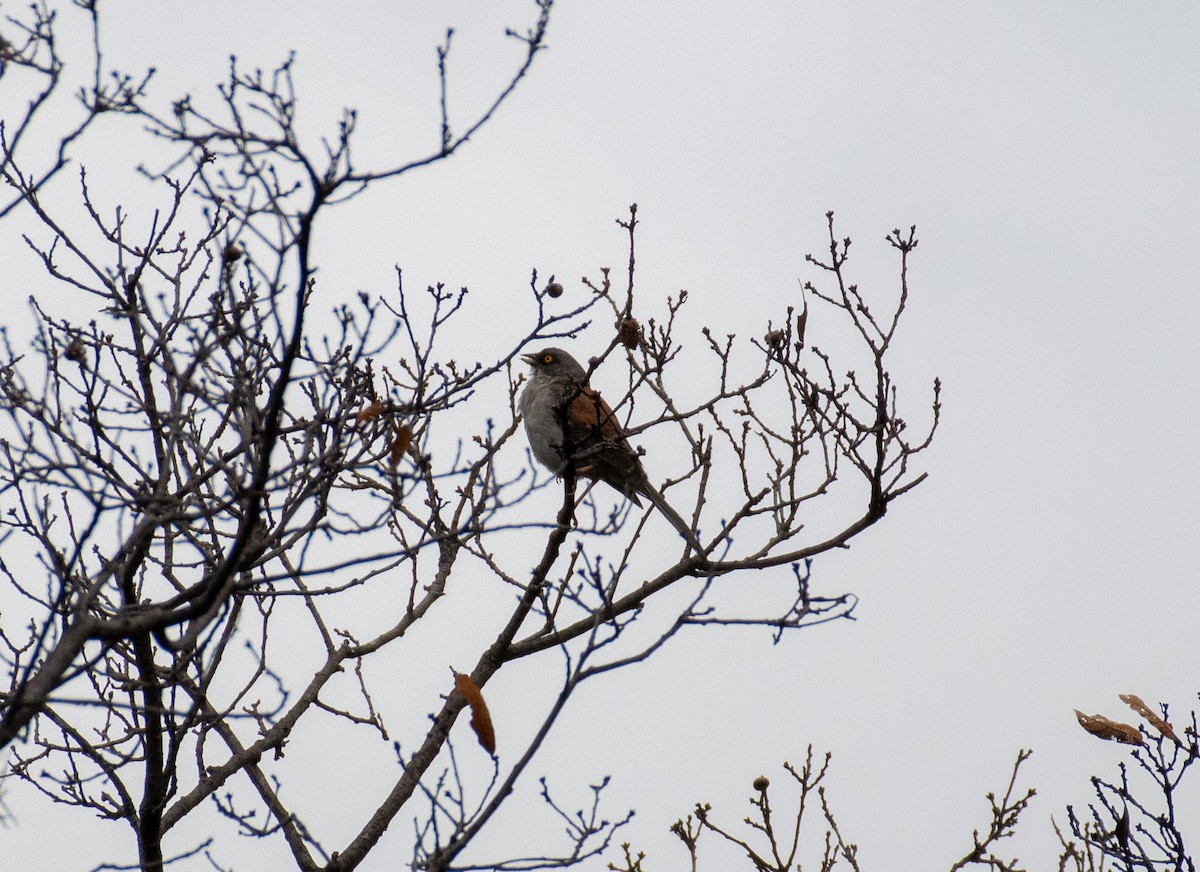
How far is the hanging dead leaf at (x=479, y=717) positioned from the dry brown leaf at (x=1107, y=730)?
8.45 feet

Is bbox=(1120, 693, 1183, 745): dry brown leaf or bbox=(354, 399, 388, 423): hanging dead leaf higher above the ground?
bbox=(354, 399, 388, 423): hanging dead leaf

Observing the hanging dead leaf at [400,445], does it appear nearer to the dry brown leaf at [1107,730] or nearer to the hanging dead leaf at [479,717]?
the hanging dead leaf at [479,717]

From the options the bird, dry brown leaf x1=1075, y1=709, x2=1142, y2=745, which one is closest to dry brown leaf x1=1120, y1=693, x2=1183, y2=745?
dry brown leaf x1=1075, y1=709, x2=1142, y2=745

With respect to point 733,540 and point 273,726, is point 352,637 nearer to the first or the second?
point 273,726

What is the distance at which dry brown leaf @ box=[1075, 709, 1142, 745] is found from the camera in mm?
5645

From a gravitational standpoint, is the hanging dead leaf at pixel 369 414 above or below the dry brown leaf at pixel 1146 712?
above

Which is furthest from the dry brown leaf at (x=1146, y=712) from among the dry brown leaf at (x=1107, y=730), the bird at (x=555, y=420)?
the bird at (x=555, y=420)

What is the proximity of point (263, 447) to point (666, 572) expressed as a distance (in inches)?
136

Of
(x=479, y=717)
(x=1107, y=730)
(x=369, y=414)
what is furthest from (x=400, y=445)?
(x=1107, y=730)

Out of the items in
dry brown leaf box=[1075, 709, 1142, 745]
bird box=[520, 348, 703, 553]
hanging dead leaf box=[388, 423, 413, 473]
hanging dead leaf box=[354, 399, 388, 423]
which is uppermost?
bird box=[520, 348, 703, 553]

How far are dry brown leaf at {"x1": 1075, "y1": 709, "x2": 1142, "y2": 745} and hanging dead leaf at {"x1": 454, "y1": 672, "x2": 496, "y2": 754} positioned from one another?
8.45 ft

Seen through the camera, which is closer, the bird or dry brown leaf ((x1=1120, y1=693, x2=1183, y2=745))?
dry brown leaf ((x1=1120, y1=693, x2=1183, y2=745))

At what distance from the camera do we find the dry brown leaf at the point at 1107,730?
18.5 ft

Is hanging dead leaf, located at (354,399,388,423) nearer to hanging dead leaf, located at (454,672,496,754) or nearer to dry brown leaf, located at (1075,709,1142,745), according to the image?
hanging dead leaf, located at (454,672,496,754)
